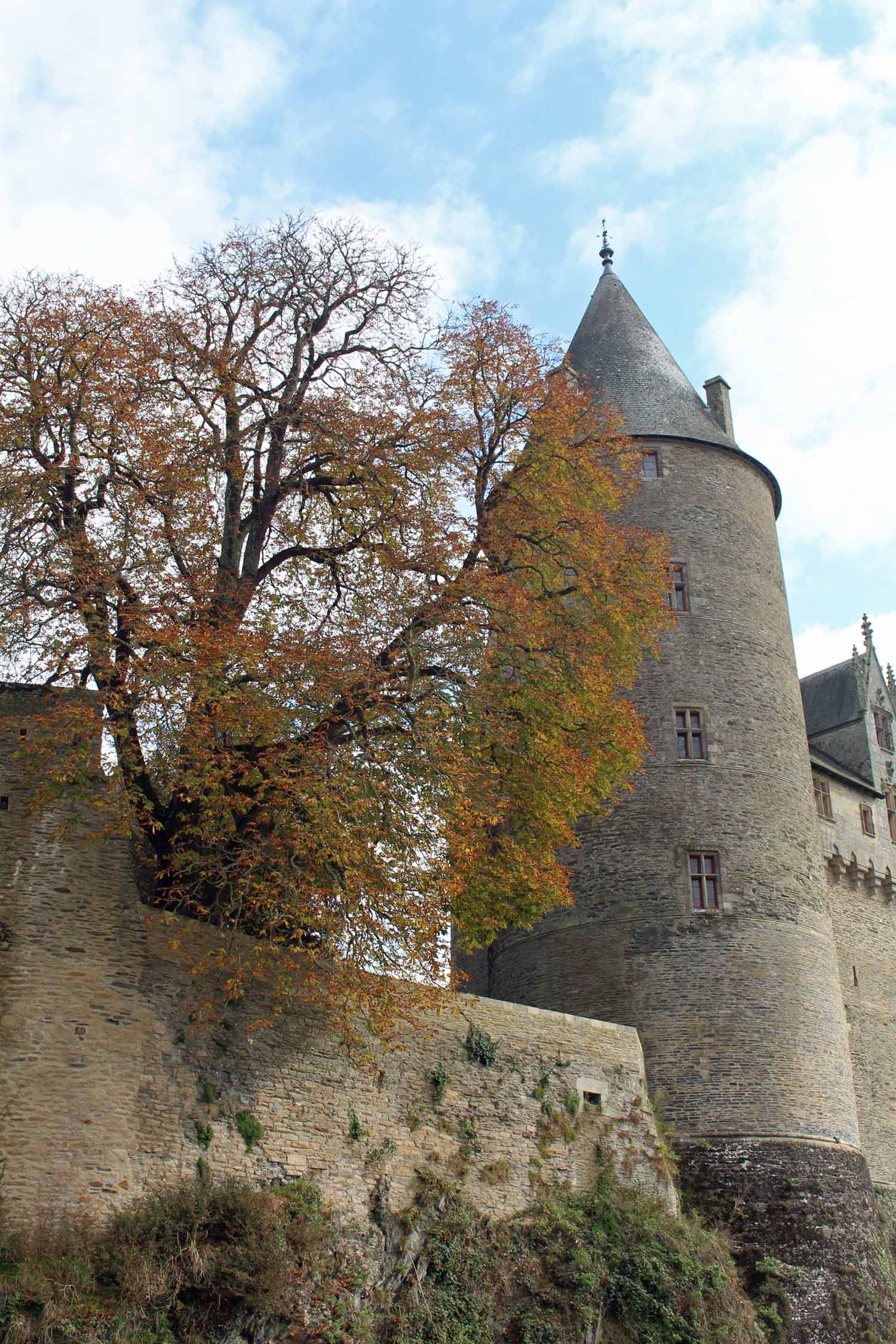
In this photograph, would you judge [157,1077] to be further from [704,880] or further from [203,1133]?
[704,880]

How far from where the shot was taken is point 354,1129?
1625cm

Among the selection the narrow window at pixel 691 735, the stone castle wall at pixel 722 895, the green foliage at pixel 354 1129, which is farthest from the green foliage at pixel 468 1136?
the narrow window at pixel 691 735

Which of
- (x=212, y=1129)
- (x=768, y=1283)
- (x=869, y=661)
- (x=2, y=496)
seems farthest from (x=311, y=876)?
(x=869, y=661)

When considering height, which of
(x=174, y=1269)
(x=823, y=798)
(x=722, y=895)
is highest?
(x=823, y=798)

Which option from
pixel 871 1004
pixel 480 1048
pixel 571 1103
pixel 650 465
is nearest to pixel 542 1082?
pixel 571 1103

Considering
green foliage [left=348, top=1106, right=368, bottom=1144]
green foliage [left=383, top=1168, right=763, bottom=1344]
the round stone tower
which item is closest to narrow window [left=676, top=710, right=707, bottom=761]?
the round stone tower

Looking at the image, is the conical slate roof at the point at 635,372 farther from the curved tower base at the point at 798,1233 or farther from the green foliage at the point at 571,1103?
the curved tower base at the point at 798,1233

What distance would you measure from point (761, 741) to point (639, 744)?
4.60m

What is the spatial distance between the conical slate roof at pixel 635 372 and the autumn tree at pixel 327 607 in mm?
4858

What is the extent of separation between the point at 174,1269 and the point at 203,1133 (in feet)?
5.50

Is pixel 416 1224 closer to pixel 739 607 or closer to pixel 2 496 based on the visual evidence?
pixel 2 496

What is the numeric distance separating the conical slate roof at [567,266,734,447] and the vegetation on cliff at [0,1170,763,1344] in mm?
15398

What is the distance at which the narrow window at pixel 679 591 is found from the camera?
25672 mm

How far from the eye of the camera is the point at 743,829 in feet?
77.5
